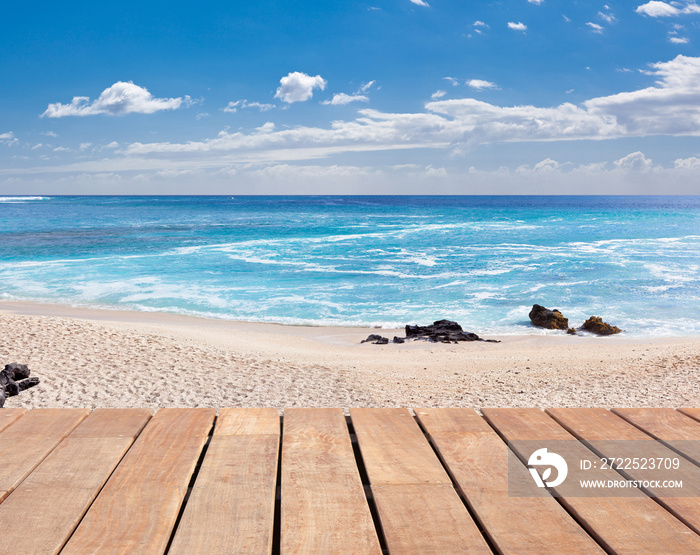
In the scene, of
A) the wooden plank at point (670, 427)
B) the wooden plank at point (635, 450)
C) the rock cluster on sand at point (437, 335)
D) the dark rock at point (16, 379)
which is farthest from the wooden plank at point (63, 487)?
the rock cluster on sand at point (437, 335)

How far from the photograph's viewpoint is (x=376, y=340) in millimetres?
13500

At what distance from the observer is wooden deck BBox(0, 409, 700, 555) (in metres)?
1.67

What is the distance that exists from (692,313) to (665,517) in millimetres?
17713

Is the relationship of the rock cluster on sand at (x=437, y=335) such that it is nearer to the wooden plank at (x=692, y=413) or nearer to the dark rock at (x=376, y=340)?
the dark rock at (x=376, y=340)

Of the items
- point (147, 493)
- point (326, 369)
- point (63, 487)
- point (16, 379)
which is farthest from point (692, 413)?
point (16, 379)

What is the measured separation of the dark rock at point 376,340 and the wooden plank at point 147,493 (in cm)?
1087

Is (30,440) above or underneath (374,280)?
above

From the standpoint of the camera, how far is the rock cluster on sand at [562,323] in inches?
571

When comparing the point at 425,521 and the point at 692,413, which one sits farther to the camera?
the point at 692,413

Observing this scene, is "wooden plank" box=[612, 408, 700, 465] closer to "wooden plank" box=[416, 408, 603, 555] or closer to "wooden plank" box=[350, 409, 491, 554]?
"wooden plank" box=[416, 408, 603, 555]

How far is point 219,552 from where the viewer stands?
1605 millimetres

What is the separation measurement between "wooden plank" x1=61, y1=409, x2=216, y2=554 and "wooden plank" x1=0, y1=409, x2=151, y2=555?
1.6 inches

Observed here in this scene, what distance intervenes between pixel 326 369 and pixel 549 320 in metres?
7.91

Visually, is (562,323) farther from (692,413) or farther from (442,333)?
(692,413)
